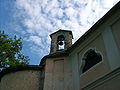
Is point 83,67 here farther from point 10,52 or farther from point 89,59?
point 10,52

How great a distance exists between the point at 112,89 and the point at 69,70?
3091 millimetres

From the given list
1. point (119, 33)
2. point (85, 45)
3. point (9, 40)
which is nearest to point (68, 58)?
point (85, 45)

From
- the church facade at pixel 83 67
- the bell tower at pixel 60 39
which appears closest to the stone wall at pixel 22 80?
the church facade at pixel 83 67

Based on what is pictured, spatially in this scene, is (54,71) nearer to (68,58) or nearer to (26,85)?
(68,58)

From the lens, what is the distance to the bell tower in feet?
33.8

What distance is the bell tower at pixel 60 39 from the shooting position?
1030 centimetres

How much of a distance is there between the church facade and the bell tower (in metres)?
1.63

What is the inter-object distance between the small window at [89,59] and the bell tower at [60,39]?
2.86m

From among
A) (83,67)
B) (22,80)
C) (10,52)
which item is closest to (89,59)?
(83,67)

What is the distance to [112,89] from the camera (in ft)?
17.4

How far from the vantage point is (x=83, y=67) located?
7.44m

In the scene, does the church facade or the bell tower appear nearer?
the church facade

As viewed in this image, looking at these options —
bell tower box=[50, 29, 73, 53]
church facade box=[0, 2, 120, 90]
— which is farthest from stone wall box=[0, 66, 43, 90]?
bell tower box=[50, 29, 73, 53]

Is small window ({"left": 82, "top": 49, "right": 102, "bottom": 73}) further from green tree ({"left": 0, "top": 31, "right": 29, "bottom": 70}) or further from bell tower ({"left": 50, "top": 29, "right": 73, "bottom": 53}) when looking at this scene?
green tree ({"left": 0, "top": 31, "right": 29, "bottom": 70})
